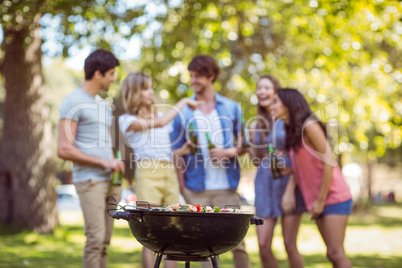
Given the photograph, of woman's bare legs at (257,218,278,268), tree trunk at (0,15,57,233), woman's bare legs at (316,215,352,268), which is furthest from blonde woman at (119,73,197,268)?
tree trunk at (0,15,57,233)

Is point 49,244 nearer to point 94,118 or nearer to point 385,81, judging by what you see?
point 94,118

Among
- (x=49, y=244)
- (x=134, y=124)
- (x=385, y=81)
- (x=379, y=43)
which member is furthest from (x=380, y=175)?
(x=134, y=124)

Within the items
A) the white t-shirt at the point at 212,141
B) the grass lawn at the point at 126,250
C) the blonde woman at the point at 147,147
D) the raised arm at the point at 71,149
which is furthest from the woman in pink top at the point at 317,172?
the grass lawn at the point at 126,250

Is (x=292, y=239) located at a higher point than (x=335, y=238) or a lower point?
lower

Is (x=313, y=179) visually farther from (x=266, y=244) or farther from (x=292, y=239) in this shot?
(x=266, y=244)

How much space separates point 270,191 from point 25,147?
788 centimetres

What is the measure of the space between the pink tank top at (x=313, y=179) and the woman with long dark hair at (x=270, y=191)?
10.6 inches

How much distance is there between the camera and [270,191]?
529 cm

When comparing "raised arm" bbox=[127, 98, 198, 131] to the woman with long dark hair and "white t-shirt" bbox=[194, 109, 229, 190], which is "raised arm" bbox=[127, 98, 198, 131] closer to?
"white t-shirt" bbox=[194, 109, 229, 190]

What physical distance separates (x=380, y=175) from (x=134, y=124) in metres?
67.7

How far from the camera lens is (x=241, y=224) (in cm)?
344

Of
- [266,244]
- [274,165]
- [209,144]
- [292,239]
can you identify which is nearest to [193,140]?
[209,144]

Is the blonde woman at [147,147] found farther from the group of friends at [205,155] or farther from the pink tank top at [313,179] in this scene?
the pink tank top at [313,179]

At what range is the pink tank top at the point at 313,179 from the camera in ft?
15.2
